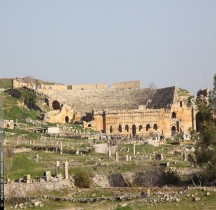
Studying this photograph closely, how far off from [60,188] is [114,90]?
61243mm

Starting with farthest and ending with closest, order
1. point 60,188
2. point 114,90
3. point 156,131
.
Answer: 1. point 114,90
2. point 156,131
3. point 60,188

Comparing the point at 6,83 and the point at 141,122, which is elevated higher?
the point at 6,83

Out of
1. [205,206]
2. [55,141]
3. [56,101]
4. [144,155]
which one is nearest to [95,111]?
[56,101]

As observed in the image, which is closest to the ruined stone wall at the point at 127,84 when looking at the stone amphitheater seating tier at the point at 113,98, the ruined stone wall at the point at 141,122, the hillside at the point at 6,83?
the stone amphitheater seating tier at the point at 113,98

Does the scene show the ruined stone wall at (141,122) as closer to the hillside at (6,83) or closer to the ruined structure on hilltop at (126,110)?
the ruined structure on hilltop at (126,110)

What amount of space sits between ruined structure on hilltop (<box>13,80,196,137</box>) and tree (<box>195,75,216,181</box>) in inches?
1634

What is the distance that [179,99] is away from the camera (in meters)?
93.4

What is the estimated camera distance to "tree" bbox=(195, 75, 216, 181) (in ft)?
134

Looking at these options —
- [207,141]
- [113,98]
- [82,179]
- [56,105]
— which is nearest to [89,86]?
[113,98]

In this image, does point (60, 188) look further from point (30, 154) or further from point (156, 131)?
point (156, 131)

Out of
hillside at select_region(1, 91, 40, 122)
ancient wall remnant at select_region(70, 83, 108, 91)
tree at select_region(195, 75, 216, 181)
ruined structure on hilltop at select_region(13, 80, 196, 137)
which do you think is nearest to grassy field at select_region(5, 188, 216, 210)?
tree at select_region(195, 75, 216, 181)

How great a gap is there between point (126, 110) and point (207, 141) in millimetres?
46937

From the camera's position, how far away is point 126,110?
8875 cm

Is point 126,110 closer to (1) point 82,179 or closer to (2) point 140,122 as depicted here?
(2) point 140,122
